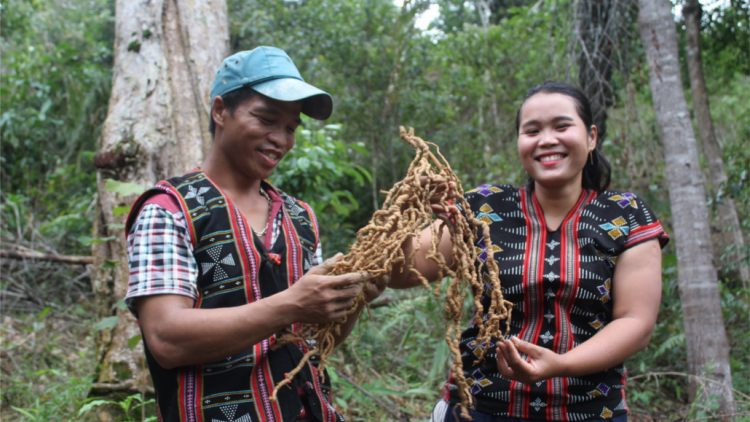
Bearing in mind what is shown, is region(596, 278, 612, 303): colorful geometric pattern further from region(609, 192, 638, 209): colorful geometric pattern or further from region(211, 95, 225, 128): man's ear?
region(211, 95, 225, 128): man's ear

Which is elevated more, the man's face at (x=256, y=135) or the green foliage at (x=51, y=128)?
the green foliage at (x=51, y=128)

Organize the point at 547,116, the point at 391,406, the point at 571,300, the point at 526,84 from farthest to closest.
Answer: the point at 526,84 → the point at 391,406 → the point at 547,116 → the point at 571,300

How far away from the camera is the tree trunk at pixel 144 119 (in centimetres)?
290

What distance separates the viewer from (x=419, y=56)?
8977 mm

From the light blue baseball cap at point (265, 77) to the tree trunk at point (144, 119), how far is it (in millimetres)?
1582

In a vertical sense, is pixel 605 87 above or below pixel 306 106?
above

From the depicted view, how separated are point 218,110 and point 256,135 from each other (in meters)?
0.16

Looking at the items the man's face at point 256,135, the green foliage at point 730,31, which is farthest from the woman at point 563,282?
the green foliage at point 730,31

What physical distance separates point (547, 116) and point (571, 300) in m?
0.53

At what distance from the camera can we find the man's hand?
1.23m

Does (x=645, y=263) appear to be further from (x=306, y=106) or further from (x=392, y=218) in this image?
(x=306, y=106)

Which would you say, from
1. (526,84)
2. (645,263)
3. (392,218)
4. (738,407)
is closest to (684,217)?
(738,407)

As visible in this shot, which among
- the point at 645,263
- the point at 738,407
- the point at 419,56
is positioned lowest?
the point at 738,407

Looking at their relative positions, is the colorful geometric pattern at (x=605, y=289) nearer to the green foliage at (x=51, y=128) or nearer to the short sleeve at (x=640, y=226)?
the short sleeve at (x=640, y=226)
